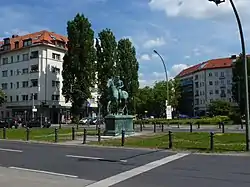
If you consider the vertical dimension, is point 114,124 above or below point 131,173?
above

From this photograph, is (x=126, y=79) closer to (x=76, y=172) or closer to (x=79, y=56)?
(x=79, y=56)

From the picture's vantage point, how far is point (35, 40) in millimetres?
83438

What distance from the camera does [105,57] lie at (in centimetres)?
6981

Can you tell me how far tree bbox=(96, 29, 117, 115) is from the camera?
6825 centimetres

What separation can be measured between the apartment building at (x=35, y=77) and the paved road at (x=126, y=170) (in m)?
61.3

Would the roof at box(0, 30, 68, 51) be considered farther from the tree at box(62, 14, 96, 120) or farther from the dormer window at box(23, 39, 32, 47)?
the tree at box(62, 14, 96, 120)

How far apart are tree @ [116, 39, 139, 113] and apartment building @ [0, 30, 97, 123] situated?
1405 cm

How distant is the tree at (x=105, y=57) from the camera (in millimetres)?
68250

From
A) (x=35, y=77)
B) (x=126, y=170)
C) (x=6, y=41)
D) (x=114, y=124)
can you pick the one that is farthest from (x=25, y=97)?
(x=126, y=170)

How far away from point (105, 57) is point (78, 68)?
20.3ft

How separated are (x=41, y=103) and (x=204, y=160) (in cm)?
6488

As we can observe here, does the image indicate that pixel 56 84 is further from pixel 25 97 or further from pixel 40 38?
pixel 40 38

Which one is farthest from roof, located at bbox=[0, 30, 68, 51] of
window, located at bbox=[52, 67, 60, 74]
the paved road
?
the paved road

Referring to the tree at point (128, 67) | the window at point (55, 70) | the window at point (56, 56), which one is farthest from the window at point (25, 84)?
the tree at point (128, 67)
